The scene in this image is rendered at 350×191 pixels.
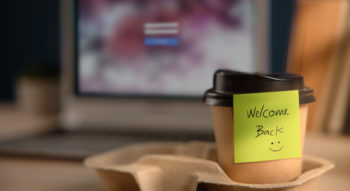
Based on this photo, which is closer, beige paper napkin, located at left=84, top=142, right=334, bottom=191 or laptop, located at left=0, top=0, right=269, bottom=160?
beige paper napkin, located at left=84, top=142, right=334, bottom=191

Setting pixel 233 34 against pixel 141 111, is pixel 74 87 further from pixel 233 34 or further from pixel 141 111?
pixel 233 34

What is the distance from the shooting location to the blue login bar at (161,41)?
36.7 inches

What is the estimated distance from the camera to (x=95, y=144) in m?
0.76

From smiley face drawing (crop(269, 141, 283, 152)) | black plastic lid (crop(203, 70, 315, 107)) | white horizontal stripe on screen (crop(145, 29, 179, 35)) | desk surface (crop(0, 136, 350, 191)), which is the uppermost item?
white horizontal stripe on screen (crop(145, 29, 179, 35))

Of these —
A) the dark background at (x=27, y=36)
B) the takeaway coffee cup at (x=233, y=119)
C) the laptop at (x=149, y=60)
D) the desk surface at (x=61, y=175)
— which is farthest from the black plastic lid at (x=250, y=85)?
the dark background at (x=27, y=36)

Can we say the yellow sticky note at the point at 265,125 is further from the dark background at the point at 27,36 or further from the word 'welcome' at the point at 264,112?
the dark background at the point at 27,36

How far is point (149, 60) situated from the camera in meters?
0.96

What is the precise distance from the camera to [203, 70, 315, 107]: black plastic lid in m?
0.41

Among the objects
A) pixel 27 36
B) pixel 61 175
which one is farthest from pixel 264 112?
pixel 27 36

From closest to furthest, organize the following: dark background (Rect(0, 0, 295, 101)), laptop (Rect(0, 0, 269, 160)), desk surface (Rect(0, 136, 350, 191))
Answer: desk surface (Rect(0, 136, 350, 191))
laptop (Rect(0, 0, 269, 160))
dark background (Rect(0, 0, 295, 101))

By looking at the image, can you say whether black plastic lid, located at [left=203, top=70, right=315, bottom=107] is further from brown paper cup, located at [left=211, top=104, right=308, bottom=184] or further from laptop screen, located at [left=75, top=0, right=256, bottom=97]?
laptop screen, located at [left=75, top=0, right=256, bottom=97]

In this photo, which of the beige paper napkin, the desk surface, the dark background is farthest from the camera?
the dark background

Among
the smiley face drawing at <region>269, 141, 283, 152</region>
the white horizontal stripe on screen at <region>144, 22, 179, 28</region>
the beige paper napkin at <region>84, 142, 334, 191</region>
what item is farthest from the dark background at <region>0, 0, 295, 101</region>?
the smiley face drawing at <region>269, 141, 283, 152</region>

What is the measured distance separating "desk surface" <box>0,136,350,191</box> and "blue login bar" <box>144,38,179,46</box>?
0.40m
